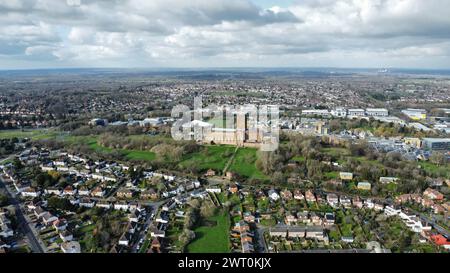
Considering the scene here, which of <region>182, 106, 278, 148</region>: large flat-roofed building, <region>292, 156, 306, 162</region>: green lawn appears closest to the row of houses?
<region>292, 156, 306, 162</region>: green lawn

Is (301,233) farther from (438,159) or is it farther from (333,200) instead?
(438,159)

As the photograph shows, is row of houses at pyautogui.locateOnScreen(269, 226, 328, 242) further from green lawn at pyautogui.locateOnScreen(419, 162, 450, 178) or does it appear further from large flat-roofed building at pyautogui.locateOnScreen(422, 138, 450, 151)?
large flat-roofed building at pyautogui.locateOnScreen(422, 138, 450, 151)

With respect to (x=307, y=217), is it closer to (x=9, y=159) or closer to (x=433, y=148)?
(x=433, y=148)

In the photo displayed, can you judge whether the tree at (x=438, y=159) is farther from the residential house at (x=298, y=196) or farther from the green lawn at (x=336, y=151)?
the residential house at (x=298, y=196)

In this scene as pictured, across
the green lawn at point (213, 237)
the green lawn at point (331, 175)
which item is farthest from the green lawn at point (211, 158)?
the green lawn at point (213, 237)
